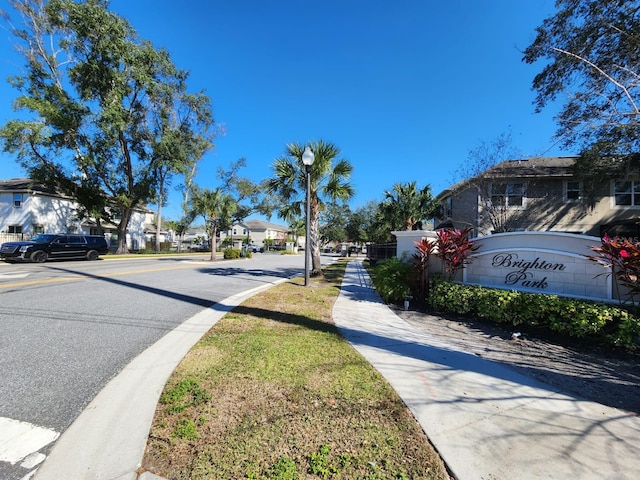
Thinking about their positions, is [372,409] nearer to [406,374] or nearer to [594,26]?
[406,374]

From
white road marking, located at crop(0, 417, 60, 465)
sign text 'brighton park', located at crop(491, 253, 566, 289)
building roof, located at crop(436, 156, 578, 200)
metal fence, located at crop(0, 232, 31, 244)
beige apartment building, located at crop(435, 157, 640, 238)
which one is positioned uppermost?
building roof, located at crop(436, 156, 578, 200)

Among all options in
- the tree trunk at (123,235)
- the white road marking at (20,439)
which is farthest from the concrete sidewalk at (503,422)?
the tree trunk at (123,235)

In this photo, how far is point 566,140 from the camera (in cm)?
1125

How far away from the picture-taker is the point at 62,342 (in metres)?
4.43

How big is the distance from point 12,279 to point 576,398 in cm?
1478

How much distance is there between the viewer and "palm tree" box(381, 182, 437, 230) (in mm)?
21000

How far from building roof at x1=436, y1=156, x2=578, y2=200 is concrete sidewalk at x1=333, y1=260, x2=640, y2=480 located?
14.6m

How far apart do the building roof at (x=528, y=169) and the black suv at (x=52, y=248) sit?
80.6 feet

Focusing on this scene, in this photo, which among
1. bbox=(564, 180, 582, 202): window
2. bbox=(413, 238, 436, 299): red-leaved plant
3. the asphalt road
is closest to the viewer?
the asphalt road

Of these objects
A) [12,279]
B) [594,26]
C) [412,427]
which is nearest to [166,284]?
[12,279]

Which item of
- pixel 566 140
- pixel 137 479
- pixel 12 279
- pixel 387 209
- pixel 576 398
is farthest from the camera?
pixel 387 209

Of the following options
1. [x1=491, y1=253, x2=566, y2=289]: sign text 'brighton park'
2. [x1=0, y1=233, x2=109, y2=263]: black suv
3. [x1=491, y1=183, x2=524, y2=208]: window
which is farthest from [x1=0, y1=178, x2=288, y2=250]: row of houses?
[x1=491, y1=183, x2=524, y2=208]: window

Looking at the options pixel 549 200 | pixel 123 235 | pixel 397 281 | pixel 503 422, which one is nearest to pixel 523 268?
pixel 397 281

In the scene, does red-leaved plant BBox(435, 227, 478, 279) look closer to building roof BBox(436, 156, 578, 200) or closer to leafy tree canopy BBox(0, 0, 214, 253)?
building roof BBox(436, 156, 578, 200)
